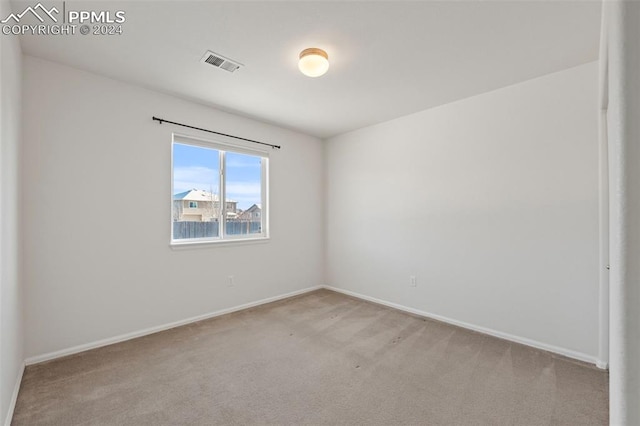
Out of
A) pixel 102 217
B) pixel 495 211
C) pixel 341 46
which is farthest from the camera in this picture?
pixel 495 211

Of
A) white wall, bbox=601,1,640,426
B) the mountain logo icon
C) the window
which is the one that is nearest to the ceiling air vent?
the mountain logo icon

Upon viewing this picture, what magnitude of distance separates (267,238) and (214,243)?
800mm

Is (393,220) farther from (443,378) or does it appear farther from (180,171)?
(180,171)

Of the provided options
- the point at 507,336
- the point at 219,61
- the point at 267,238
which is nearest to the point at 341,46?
the point at 219,61

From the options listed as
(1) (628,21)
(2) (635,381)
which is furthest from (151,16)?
(2) (635,381)

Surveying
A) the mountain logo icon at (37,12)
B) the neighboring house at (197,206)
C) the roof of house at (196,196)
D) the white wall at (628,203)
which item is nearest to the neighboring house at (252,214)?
the neighboring house at (197,206)

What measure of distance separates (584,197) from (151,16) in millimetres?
3717

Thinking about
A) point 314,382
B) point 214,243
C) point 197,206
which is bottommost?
point 314,382

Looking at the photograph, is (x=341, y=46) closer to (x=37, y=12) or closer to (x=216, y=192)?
(x=37, y=12)

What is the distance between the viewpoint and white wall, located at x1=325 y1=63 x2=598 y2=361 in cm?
250

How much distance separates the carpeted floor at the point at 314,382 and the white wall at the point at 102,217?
342mm

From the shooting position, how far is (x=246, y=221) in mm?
3998

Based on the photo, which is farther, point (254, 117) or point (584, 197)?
point (254, 117)

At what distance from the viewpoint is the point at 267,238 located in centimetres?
409
